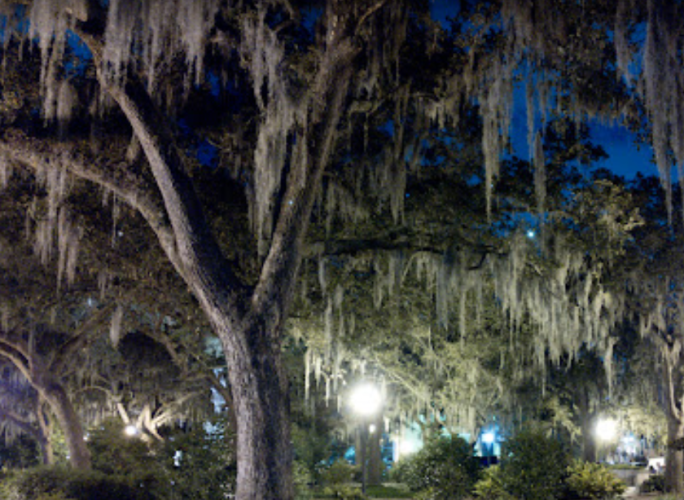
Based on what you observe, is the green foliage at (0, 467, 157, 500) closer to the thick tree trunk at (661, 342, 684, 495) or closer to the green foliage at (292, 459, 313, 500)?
the green foliage at (292, 459, 313, 500)

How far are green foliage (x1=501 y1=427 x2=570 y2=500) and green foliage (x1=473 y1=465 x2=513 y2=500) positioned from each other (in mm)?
154

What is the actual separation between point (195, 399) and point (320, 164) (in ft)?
62.5

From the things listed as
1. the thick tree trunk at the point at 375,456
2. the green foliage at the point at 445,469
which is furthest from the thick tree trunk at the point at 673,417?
the thick tree trunk at the point at 375,456

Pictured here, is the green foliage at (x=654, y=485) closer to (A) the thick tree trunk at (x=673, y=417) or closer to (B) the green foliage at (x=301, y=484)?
(A) the thick tree trunk at (x=673, y=417)

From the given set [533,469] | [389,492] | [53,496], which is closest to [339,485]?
[533,469]

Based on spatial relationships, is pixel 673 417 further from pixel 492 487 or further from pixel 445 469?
pixel 445 469

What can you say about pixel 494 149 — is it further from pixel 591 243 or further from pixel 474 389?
pixel 474 389

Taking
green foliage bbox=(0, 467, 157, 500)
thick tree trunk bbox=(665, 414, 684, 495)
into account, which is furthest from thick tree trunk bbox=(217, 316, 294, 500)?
thick tree trunk bbox=(665, 414, 684, 495)

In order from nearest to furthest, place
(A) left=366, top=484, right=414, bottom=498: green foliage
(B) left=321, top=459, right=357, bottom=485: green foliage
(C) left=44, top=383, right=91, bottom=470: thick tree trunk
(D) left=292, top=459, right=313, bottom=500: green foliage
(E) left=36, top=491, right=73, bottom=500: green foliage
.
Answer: (E) left=36, top=491, right=73, bottom=500: green foliage < (D) left=292, top=459, right=313, bottom=500: green foliage < (C) left=44, top=383, right=91, bottom=470: thick tree trunk < (B) left=321, top=459, right=357, bottom=485: green foliage < (A) left=366, top=484, right=414, bottom=498: green foliage

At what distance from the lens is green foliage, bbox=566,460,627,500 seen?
14.2 m

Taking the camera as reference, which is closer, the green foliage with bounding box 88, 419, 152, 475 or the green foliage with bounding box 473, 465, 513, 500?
the green foliage with bounding box 473, 465, 513, 500

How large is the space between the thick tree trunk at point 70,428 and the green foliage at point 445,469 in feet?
28.0

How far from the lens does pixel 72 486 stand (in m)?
12.1

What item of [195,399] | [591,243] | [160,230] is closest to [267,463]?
[160,230]
